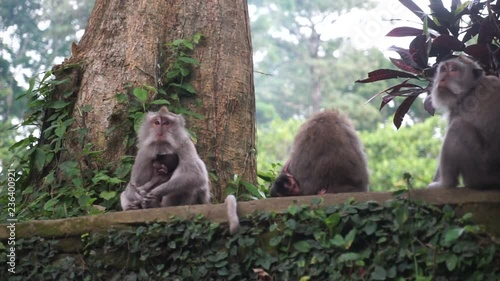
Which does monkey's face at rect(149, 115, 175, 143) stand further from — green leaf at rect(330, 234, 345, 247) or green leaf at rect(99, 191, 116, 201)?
green leaf at rect(330, 234, 345, 247)

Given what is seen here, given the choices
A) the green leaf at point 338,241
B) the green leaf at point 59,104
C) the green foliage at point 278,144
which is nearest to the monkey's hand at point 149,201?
the green leaf at point 338,241

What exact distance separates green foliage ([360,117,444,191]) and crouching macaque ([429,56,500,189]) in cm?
1188

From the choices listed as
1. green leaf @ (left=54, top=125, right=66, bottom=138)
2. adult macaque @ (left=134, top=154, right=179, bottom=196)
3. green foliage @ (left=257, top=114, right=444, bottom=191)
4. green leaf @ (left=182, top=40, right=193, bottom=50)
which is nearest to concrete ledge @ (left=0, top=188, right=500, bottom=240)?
adult macaque @ (left=134, top=154, right=179, bottom=196)

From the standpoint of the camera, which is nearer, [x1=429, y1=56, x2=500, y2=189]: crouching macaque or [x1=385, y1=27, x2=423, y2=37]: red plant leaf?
[x1=429, y1=56, x2=500, y2=189]: crouching macaque

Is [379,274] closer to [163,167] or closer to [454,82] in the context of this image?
[454,82]

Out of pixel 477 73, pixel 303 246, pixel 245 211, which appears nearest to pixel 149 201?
pixel 245 211

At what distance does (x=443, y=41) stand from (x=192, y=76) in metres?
2.71

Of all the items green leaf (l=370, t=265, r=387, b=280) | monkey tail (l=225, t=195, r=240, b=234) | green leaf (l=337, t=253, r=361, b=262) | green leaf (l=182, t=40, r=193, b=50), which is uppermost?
green leaf (l=182, t=40, r=193, b=50)

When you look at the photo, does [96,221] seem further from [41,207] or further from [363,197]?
[363,197]

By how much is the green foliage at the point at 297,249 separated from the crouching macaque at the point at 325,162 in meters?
0.72

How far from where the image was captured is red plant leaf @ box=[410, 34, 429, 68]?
21.2 feet

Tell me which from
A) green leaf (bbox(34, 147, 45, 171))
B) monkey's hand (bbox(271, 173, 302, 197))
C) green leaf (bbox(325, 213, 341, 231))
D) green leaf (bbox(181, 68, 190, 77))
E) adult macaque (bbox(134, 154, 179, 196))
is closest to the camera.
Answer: green leaf (bbox(325, 213, 341, 231))

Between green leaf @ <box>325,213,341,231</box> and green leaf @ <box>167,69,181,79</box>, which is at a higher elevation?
green leaf @ <box>167,69,181,79</box>

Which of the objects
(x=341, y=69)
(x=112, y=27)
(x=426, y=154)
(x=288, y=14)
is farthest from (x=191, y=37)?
(x=288, y=14)
